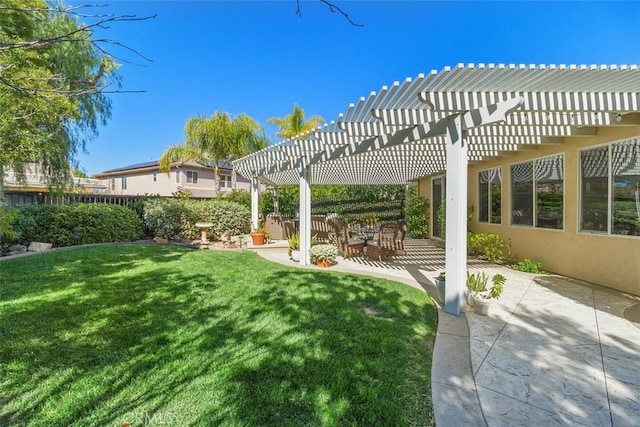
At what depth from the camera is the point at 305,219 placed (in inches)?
324

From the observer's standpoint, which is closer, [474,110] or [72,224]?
[474,110]

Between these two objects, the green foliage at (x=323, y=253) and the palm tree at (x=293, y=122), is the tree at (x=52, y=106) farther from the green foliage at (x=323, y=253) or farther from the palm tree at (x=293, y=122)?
the palm tree at (x=293, y=122)

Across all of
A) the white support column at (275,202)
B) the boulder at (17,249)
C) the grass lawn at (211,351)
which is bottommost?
the grass lawn at (211,351)

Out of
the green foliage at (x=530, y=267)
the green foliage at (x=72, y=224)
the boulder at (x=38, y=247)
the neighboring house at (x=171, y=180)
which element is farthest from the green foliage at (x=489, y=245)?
the neighboring house at (x=171, y=180)

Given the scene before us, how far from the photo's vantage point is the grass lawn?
2453 mm

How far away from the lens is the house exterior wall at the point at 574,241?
570 centimetres

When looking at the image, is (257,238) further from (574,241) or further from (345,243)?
(574,241)

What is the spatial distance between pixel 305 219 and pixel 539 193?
5.75 m

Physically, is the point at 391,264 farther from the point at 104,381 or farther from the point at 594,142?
the point at 104,381

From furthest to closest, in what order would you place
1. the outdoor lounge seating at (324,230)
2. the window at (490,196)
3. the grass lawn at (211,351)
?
1. the outdoor lounge seating at (324,230)
2. the window at (490,196)
3. the grass lawn at (211,351)

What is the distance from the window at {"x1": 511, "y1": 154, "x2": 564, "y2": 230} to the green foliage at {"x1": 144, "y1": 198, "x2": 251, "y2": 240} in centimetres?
1015

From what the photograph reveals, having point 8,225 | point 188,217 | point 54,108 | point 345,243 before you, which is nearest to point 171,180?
point 188,217

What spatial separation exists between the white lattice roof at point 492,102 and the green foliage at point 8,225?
777 centimetres

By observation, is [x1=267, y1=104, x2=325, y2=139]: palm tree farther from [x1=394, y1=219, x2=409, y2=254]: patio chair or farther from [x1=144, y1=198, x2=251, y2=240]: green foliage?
[x1=394, y1=219, x2=409, y2=254]: patio chair
